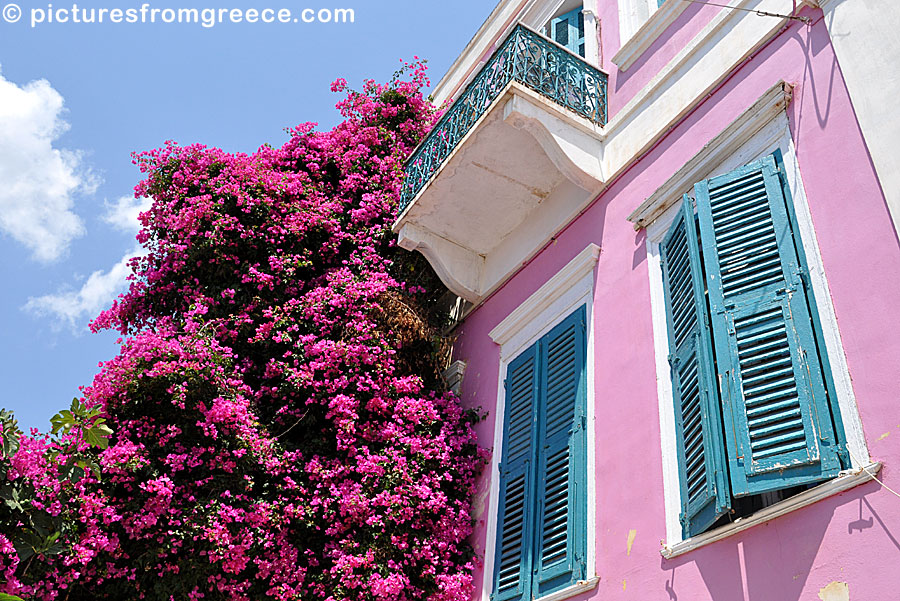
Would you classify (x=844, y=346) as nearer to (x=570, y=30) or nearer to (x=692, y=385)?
(x=692, y=385)

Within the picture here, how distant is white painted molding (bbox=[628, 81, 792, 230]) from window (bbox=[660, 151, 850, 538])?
12.3 inches

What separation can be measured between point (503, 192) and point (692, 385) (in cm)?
321

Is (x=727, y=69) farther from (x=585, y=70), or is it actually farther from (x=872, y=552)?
(x=872, y=552)

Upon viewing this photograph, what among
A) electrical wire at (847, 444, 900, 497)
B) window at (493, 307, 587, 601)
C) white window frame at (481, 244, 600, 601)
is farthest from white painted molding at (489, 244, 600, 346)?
electrical wire at (847, 444, 900, 497)

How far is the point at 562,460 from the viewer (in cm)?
550

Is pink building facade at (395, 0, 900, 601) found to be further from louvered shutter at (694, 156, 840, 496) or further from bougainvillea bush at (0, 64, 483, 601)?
bougainvillea bush at (0, 64, 483, 601)

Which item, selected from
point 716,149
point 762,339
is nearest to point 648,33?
point 716,149

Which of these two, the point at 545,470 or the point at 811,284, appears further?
the point at 545,470

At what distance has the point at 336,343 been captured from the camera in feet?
22.2

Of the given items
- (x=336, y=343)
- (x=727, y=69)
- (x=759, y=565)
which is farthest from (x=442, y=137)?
(x=759, y=565)

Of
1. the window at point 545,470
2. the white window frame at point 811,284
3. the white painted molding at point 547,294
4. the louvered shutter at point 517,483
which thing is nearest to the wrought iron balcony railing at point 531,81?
the white painted molding at point 547,294

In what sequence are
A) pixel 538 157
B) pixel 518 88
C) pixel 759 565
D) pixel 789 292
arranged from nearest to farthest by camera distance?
pixel 759 565, pixel 789 292, pixel 518 88, pixel 538 157

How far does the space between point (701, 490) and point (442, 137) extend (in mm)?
4279

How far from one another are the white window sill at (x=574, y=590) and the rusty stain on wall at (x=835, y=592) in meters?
1.59
